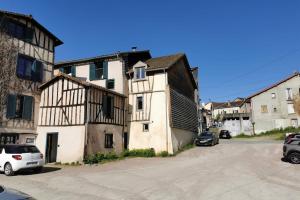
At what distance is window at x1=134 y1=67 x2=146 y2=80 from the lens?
26.3m

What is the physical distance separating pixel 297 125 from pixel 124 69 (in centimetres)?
2946

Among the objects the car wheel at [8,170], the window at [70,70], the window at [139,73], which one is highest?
the window at [70,70]

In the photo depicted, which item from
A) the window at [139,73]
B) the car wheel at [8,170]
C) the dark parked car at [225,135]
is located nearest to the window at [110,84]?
the window at [139,73]

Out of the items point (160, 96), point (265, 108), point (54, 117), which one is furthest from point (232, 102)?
point (54, 117)

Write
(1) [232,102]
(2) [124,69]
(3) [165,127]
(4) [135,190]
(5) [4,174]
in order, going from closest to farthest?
(4) [135,190]
(5) [4,174]
(3) [165,127]
(2) [124,69]
(1) [232,102]

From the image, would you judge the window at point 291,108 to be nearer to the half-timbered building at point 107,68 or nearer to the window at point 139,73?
the half-timbered building at point 107,68

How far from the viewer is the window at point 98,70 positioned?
26844mm

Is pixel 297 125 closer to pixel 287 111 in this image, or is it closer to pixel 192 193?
pixel 287 111

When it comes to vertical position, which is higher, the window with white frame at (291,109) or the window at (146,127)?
the window with white frame at (291,109)

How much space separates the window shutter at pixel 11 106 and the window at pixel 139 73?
10468 mm

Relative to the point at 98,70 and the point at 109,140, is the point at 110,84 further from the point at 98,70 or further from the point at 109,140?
the point at 109,140

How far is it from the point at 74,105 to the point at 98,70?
708 cm

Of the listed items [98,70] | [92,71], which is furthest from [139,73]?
[92,71]

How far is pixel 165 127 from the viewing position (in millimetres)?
24234
